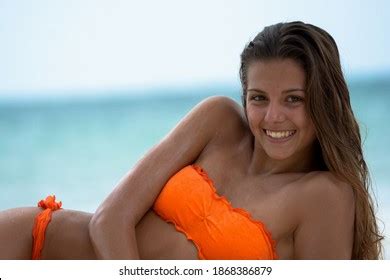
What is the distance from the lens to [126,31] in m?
13.5

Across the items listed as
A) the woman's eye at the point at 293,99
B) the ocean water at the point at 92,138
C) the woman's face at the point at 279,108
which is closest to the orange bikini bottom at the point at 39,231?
the woman's face at the point at 279,108

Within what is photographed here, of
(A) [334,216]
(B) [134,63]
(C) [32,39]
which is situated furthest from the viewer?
(B) [134,63]

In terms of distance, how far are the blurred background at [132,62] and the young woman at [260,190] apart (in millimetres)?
6609

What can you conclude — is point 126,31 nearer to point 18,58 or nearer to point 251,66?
point 18,58

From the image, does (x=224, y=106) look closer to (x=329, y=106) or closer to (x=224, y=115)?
(x=224, y=115)

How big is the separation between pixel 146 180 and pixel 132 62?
38.9ft

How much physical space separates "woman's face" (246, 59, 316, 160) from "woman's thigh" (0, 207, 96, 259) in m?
0.60

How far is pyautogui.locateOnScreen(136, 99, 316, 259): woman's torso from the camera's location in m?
2.10

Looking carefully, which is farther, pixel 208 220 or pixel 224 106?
pixel 224 106

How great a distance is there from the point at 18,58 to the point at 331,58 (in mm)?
11518

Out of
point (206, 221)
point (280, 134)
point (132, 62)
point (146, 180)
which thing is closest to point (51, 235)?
point (146, 180)

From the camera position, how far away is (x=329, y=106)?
6.88 feet

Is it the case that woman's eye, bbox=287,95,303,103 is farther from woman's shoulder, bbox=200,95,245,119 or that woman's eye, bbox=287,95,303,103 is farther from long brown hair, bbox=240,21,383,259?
woman's shoulder, bbox=200,95,245,119
